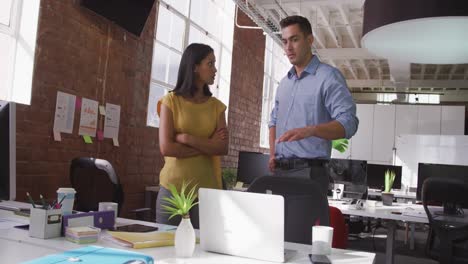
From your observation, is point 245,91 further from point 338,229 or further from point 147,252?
point 147,252

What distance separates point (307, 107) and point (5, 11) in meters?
2.39

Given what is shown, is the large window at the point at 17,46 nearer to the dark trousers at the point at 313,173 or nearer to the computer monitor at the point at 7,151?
the computer monitor at the point at 7,151

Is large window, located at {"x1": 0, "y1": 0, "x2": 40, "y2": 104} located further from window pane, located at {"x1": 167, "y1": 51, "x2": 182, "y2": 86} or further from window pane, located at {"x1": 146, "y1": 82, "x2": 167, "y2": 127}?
window pane, located at {"x1": 167, "y1": 51, "x2": 182, "y2": 86}

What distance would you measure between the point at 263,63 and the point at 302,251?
6725mm

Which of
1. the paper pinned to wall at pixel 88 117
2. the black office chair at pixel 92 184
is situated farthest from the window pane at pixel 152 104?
the black office chair at pixel 92 184

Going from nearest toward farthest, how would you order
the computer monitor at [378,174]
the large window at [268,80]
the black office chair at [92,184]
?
the black office chair at [92,184] → the computer monitor at [378,174] → the large window at [268,80]

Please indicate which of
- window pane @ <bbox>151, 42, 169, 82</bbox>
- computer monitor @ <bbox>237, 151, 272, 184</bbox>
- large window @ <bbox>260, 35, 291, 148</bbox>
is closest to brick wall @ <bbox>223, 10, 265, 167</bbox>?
large window @ <bbox>260, 35, 291, 148</bbox>

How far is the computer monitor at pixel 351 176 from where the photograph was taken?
5.00m

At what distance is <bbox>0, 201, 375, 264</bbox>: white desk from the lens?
1.33 meters

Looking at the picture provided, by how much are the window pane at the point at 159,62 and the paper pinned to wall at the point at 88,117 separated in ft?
3.63

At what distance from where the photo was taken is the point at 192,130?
7.04 ft

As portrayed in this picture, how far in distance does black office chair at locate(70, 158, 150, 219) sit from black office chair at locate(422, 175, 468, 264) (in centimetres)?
256

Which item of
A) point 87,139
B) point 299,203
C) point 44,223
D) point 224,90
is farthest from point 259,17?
point 44,223

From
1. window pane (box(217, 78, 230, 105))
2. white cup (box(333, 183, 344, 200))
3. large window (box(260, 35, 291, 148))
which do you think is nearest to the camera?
white cup (box(333, 183, 344, 200))
